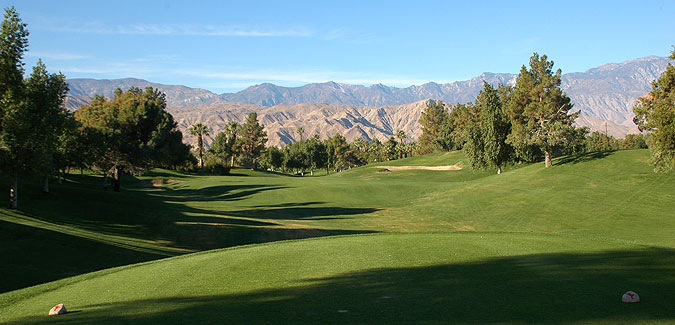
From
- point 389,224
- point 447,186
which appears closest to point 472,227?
point 389,224

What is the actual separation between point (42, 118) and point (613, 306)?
27.8 metres

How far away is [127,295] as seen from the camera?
29.3 feet

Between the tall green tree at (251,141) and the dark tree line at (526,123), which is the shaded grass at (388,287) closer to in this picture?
the dark tree line at (526,123)

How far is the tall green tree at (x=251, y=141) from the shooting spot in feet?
Result: 454

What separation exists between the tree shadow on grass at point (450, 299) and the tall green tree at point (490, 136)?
161 ft

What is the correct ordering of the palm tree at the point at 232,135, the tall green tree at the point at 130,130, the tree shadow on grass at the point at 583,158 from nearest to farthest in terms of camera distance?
the tall green tree at the point at 130,130 < the tree shadow on grass at the point at 583,158 < the palm tree at the point at 232,135

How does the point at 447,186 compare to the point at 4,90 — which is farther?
the point at 447,186

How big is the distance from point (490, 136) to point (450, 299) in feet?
174

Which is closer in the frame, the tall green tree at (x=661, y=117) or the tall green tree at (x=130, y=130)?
the tall green tree at (x=661, y=117)

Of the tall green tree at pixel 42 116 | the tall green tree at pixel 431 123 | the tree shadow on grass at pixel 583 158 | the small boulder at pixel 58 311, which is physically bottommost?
the small boulder at pixel 58 311

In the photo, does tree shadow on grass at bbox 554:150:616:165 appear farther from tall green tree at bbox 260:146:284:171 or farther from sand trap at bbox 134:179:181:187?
tall green tree at bbox 260:146:284:171

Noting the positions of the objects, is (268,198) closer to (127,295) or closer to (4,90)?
(4,90)

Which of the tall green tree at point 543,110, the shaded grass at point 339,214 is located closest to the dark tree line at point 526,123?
the tall green tree at point 543,110

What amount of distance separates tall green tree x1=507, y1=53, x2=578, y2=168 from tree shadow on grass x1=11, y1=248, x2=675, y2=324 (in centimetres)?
4125
